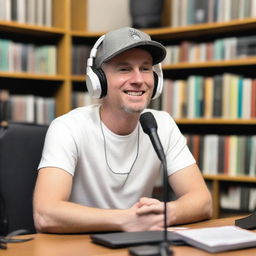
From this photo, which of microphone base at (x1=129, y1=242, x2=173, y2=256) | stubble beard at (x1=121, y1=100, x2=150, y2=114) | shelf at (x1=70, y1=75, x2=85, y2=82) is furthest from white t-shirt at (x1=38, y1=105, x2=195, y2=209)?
shelf at (x1=70, y1=75, x2=85, y2=82)

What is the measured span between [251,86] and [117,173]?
1473 mm

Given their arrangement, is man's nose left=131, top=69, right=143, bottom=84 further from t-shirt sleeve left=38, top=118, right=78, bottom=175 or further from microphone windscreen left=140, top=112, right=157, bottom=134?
microphone windscreen left=140, top=112, right=157, bottom=134

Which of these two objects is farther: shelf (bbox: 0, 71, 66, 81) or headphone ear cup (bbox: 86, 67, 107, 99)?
shelf (bbox: 0, 71, 66, 81)

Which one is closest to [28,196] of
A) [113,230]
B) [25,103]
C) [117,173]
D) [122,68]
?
[117,173]

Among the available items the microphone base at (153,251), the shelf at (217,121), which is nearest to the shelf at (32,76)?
the shelf at (217,121)

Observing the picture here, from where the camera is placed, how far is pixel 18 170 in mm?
1646

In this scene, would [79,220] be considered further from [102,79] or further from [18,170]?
[102,79]

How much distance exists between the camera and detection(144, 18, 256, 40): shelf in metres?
2.90

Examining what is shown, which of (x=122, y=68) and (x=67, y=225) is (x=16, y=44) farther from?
(x=67, y=225)

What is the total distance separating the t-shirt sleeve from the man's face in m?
0.21

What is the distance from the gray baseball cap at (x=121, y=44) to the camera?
1.62m

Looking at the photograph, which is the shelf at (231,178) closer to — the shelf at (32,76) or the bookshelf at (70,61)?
the bookshelf at (70,61)

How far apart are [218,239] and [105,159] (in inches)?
26.7

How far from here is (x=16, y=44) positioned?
3178 mm
